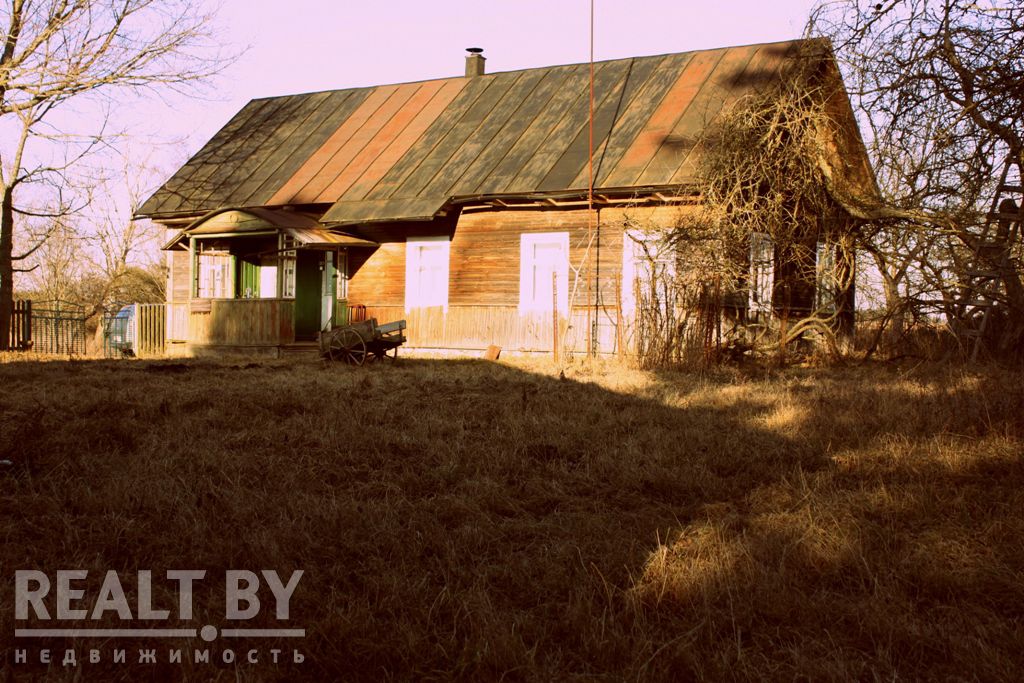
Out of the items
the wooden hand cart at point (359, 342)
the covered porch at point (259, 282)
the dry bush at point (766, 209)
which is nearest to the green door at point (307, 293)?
the covered porch at point (259, 282)

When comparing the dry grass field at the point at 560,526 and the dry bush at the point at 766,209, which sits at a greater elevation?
the dry bush at the point at 766,209

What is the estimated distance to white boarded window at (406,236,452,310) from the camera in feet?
60.5

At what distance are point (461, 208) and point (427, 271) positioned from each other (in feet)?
5.16

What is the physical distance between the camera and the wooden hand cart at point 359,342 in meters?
14.3

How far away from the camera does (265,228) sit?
17422 mm

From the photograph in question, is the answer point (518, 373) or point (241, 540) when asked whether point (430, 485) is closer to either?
point (241, 540)

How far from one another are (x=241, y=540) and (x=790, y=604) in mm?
2577

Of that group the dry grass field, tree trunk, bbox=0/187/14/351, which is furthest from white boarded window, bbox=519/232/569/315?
tree trunk, bbox=0/187/14/351

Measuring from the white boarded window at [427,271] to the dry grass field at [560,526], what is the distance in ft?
33.3

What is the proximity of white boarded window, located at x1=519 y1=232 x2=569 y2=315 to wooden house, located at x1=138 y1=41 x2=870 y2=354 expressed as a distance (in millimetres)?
29

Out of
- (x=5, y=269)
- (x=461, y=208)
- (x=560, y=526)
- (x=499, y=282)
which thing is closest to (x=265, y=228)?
(x=461, y=208)

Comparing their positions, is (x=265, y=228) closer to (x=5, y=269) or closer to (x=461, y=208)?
(x=461, y=208)

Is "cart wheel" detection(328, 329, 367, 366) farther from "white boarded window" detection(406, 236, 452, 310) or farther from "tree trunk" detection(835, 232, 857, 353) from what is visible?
"tree trunk" detection(835, 232, 857, 353)

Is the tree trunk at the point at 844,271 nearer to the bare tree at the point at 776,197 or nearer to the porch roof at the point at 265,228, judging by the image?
the bare tree at the point at 776,197
